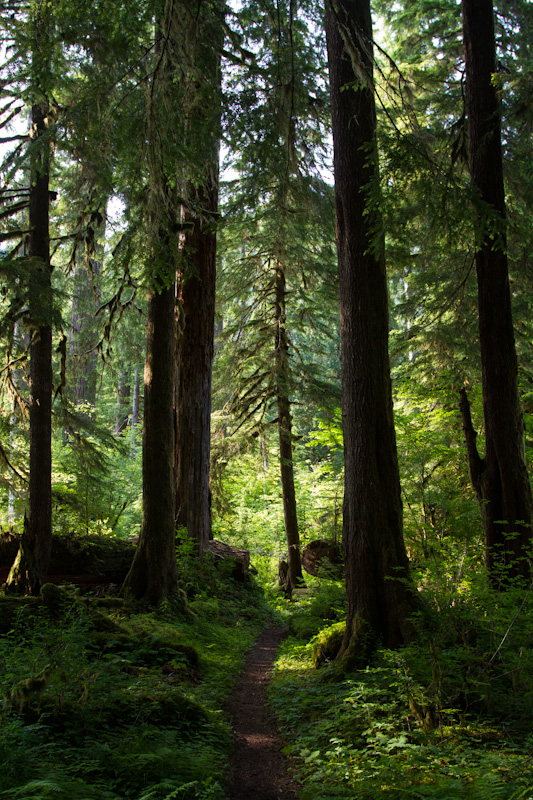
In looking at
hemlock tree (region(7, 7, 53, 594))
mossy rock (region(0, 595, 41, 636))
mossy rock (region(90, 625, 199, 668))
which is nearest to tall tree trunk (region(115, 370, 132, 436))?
hemlock tree (region(7, 7, 53, 594))

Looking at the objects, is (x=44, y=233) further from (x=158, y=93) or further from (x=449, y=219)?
(x=449, y=219)

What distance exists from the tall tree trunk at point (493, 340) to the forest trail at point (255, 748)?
136 inches

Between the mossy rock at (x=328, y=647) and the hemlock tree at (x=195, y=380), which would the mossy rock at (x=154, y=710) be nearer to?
the mossy rock at (x=328, y=647)

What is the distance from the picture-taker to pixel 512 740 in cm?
340

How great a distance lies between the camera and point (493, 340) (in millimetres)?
7348

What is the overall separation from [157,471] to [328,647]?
352 centimetres

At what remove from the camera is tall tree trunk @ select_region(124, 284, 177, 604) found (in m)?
7.78

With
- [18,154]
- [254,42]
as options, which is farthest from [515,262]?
[18,154]

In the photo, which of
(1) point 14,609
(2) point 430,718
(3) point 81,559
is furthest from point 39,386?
(2) point 430,718

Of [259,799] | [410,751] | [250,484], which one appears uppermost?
[250,484]

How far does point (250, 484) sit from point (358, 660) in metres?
19.0

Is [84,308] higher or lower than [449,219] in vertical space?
higher

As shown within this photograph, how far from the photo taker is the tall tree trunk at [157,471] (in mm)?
7777

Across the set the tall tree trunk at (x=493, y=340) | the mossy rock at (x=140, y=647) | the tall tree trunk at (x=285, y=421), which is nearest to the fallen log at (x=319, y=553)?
the tall tree trunk at (x=285, y=421)
